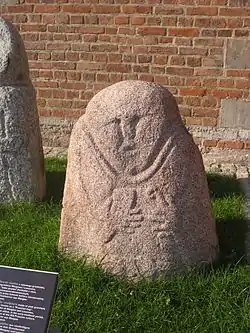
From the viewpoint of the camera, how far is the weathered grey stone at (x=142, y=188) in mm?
3441

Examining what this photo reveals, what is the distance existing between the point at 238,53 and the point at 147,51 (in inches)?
38.4

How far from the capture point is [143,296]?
11.0 feet

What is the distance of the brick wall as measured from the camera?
6.27m

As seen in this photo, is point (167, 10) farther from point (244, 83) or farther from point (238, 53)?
point (244, 83)

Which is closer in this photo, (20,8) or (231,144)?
(231,144)

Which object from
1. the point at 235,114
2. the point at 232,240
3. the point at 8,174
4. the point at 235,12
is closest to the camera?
the point at 232,240

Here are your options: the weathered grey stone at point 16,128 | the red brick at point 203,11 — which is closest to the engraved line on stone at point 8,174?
the weathered grey stone at point 16,128

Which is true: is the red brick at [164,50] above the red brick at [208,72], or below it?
above

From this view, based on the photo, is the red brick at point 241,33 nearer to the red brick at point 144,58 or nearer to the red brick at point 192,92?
the red brick at point 192,92

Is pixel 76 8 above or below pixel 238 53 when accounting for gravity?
above

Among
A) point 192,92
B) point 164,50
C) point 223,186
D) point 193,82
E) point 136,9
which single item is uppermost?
point 136,9

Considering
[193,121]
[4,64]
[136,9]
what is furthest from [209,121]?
[4,64]

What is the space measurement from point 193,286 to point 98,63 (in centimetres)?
385

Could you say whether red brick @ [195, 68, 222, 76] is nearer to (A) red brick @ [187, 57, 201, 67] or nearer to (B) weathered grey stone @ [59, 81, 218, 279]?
(A) red brick @ [187, 57, 201, 67]
